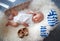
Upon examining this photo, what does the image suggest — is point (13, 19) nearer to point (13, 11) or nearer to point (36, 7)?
point (13, 11)

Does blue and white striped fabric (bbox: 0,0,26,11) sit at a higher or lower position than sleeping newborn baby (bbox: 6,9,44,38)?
higher

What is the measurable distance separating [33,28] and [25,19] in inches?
2.9

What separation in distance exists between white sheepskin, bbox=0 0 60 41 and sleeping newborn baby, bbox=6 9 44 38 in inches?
0.8

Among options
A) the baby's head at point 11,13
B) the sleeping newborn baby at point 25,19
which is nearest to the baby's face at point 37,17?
the sleeping newborn baby at point 25,19

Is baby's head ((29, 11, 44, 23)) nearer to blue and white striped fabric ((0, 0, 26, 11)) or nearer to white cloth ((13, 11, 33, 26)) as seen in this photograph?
white cloth ((13, 11, 33, 26))

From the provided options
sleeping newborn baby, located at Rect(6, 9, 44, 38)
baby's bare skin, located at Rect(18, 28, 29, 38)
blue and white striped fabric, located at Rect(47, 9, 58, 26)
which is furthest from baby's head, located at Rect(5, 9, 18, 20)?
blue and white striped fabric, located at Rect(47, 9, 58, 26)

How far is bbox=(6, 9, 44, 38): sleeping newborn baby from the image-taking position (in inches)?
42.2

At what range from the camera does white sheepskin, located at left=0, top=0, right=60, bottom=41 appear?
1061 mm

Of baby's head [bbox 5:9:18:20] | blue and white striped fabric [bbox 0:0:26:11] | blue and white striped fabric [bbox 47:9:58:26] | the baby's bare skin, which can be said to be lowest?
the baby's bare skin

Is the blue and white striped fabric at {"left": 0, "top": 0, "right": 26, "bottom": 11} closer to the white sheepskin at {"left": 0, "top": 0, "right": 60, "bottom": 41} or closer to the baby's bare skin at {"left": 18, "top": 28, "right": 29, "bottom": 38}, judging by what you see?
the white sheepskin at {"left": 0, "top": 0, "right": 60, "bottom": 41}

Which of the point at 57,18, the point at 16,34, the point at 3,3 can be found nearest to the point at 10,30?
the point at 16,34

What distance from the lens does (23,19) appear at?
1.09 meters

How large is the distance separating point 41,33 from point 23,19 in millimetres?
136

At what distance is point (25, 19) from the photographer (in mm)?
1087
